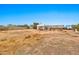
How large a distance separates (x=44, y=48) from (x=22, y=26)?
0.32m

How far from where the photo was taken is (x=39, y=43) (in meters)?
11.9

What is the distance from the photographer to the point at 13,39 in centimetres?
1189

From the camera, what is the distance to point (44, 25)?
11.9 meters

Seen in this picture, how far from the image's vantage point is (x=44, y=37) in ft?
39.0

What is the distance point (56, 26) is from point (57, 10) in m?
0.17

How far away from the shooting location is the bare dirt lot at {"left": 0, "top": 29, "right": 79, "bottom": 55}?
11.9m

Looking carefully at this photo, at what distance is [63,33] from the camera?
11891 millimetres

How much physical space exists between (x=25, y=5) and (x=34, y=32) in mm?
297

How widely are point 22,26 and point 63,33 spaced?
43cm

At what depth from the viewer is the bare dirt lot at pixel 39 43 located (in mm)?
11867

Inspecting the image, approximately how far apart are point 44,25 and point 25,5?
0.94ft

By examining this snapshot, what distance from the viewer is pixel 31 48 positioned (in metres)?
11.9
